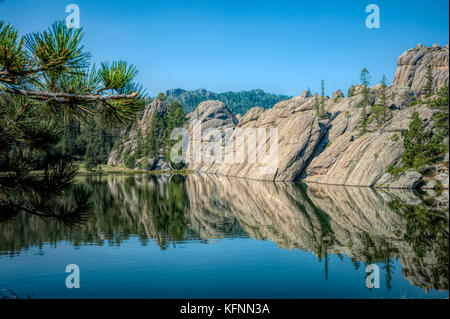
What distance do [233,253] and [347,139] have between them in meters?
61.1

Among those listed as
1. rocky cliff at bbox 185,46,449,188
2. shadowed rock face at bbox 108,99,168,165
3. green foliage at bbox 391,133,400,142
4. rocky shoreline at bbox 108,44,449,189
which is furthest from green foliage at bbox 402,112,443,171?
shadowed rock face at bbox 108,99,168,165

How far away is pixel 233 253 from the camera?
62.8ft

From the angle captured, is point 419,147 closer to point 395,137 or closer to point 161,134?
point 395,137

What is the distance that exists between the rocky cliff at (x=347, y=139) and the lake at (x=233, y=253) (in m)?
23.2

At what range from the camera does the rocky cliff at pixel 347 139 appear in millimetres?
58188

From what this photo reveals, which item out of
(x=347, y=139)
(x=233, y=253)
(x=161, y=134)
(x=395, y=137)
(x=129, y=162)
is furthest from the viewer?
(x=161, y=134)

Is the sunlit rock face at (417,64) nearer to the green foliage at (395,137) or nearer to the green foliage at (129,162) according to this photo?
the green foliage at (395,137)

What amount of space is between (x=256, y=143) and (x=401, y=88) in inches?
1741

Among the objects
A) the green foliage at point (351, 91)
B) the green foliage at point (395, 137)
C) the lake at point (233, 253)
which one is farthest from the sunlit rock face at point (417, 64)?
the lake at point (233, 253)

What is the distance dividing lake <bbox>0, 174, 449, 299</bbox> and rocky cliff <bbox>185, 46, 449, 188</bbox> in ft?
76.1

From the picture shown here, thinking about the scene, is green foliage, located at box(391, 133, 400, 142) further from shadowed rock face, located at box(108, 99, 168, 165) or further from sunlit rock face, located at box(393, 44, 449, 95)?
shadowed rock face, located at box(108, 99, 168, 165)

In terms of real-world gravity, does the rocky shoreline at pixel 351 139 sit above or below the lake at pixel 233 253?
above

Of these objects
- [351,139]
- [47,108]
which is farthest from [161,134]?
[47,108]
